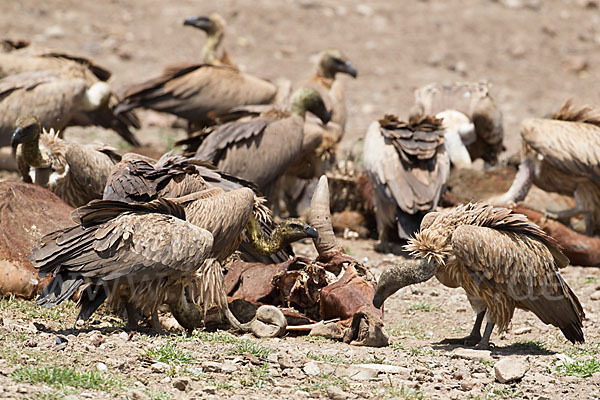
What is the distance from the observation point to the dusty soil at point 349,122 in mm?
4617

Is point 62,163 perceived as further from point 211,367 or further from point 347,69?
point 347,69

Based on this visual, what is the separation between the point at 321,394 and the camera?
14.9ft

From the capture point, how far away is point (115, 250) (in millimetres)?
5262

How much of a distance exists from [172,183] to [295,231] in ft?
2.99

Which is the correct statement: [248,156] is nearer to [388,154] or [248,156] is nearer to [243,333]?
[388,154]

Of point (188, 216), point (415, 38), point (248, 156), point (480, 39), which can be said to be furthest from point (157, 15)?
point (188, 216)

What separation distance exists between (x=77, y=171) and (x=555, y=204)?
554cm

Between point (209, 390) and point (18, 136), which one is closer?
point (209, 390)

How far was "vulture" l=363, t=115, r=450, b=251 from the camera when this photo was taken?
8633 millimetres

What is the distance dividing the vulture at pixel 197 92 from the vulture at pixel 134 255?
539 cm

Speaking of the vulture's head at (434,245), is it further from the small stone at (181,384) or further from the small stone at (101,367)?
the small stone at (101,367)

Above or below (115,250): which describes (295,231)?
below

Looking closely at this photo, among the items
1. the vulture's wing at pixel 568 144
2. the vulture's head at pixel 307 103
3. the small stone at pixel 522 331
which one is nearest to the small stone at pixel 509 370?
the small stone at pixel 522 331

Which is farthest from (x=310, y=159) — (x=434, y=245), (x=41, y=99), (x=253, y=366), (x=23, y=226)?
(x=253, y=366)
